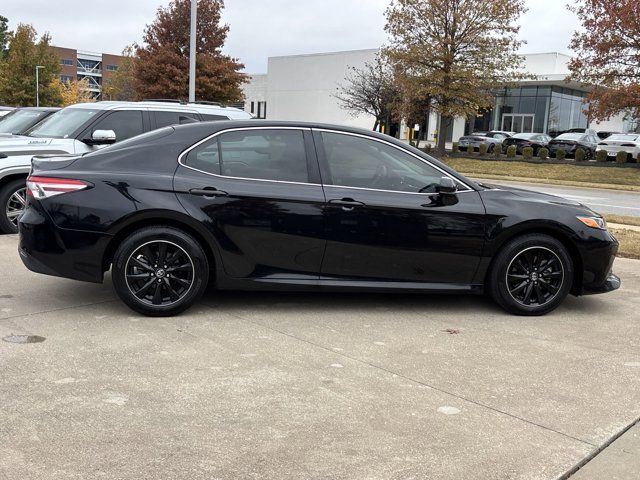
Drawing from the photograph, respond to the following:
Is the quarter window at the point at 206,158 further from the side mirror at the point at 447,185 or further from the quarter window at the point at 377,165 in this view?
the side mirror at the point at 447,185

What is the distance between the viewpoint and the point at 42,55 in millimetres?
50750

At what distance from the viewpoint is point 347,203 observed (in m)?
5.43

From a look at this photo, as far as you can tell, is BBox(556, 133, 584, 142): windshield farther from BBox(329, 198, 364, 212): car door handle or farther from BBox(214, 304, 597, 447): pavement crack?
BBox(214, 304, 597, 447): pavement crack

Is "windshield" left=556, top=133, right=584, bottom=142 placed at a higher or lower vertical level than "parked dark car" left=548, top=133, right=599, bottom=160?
higher

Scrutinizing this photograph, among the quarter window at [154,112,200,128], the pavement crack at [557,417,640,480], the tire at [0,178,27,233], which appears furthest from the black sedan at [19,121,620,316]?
the quarter window at [154,112,200,128]

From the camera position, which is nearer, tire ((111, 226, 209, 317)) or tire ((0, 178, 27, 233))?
tire ((111, 226, 209, 317))

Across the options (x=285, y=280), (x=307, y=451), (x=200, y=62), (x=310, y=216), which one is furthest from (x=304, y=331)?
(x=200, y=62)

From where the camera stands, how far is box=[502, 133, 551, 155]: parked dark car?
3547 cm

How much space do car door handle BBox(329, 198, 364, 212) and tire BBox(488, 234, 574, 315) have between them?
134 centimetres

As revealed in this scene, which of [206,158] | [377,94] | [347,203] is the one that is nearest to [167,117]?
[206,158]

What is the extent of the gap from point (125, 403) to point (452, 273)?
3018mm

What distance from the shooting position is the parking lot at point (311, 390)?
3174mm

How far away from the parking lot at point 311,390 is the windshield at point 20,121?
611 centimetres

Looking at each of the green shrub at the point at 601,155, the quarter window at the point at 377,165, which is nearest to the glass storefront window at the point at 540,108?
the green shrub at the point at 601,155
